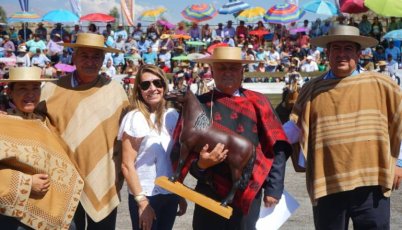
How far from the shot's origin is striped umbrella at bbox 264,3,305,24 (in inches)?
919

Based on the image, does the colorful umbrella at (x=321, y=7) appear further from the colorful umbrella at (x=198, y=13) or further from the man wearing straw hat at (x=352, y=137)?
the man wearing straw hat at (x=352, y=137)

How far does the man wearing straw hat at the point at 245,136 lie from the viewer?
12.1 feet

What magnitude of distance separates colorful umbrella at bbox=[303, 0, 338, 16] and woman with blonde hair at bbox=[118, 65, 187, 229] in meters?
19.5

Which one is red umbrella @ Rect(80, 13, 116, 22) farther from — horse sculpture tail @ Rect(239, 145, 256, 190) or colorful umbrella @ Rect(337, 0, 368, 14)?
horse sculpture tail @ Rect(239, 145, 256, 190)

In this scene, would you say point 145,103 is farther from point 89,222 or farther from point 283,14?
point 283,14

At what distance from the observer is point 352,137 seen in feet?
13.0

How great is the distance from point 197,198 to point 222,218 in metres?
0.28

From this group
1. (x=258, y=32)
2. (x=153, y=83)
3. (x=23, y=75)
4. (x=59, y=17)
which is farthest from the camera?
(x=258, y=32)

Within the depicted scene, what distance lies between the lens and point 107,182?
4.17 metres

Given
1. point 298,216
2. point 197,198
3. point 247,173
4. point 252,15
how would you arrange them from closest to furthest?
point 197,198 < point 247,173 < point 298,216 < point 252,15

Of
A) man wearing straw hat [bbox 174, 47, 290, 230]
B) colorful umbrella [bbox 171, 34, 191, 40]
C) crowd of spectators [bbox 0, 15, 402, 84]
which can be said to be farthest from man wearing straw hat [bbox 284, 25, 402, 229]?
colorful umbrella [bbox 171, 34, 191, 40]

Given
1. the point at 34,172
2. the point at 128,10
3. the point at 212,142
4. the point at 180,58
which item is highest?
the point at 128,10

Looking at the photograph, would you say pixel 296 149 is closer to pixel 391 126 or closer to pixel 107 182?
pixel 391 126

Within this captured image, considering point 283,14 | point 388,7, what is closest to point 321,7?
point 283,14
